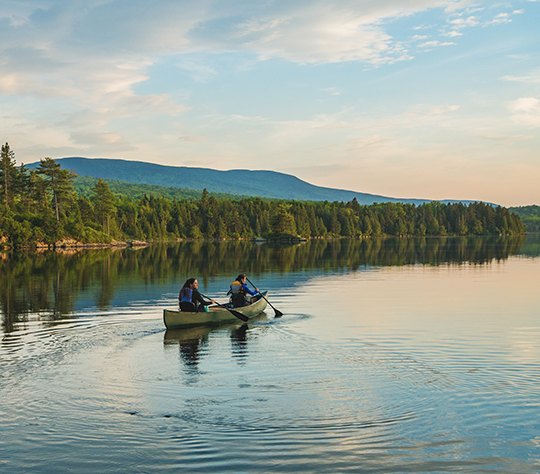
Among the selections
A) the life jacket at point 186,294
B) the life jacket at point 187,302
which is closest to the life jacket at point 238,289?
the life jacket at point 187,302

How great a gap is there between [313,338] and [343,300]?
1124cm

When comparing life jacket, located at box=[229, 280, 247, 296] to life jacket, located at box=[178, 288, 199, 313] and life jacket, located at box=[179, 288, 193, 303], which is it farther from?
life jacket, located at box=[179, 288, 193, 303]

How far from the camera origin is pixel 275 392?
12.1 meters

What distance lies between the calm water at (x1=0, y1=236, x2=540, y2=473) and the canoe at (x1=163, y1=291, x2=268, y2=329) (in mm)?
422

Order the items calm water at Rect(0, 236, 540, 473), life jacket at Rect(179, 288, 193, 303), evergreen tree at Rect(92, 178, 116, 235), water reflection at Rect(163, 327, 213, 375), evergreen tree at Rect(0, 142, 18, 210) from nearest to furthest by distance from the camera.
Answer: calm water at Rect(0, 236, 540, 473) → water reflection at Rect(163, 327, 213, 375) → life jacket at Rect(179, 288, 193, 303) → evergreen tree at Rect(0, 142, 18, 210) → evergreen tree at Rect(92, 178, 116, 235)

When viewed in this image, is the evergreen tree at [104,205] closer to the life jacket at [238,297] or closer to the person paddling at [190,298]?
the life jacket at [238,297]

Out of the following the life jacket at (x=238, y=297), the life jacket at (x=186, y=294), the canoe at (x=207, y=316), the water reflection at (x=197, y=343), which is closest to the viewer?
the water reflection at (x=197, y=343)

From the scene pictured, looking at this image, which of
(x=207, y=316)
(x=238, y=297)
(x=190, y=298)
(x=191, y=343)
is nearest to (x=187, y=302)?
(x=190, y=298)

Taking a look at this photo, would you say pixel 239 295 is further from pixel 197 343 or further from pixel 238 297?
pixel 197 343

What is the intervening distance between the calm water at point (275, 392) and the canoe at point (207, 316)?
0.42 m

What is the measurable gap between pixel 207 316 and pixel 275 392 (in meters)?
10.1

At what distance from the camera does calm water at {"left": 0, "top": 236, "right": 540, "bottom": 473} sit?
873cm

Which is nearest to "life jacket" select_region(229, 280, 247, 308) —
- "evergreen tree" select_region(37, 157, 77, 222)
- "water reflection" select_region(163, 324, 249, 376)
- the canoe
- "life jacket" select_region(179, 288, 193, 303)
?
the canoe

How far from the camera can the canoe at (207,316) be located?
20.6m
